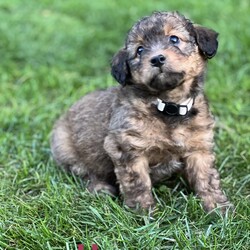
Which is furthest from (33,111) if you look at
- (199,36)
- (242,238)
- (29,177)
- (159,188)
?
(242,238)

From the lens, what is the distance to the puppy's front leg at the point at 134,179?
5.12 meters

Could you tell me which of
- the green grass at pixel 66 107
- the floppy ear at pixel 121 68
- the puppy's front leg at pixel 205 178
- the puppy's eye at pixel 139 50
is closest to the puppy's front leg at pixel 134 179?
the green grass at pixel 66 107

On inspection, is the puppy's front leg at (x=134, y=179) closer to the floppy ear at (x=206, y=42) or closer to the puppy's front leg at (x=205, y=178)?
the puppy's front leg at (x=205, y=178)

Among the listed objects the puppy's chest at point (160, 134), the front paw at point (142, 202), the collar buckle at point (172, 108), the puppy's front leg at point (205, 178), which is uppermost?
the collar buckle at point (172, 108)

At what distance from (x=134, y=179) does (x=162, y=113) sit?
0.58 m

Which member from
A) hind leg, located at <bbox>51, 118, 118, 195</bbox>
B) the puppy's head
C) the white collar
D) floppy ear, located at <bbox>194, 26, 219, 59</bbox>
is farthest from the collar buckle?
hind leg, located at <bbox>51, 118, 118, 195</bbox>

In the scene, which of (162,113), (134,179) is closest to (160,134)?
(162,113)

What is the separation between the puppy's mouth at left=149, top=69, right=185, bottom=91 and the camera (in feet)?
15.7

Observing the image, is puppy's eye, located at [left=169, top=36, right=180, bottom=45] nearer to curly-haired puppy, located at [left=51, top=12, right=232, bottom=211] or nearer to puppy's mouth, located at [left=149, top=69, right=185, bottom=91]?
curly-haired puppy, located at [left=51, top=12, right=232, bottom=211]

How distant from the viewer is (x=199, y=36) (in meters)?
5.11

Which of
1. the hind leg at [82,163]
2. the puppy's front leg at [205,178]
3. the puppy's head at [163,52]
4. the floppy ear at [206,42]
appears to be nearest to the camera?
the puppy's head at [163,52]

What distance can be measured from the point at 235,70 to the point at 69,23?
10.2ft

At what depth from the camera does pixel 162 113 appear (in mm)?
5145

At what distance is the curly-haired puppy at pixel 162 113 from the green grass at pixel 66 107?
231 millimetres
